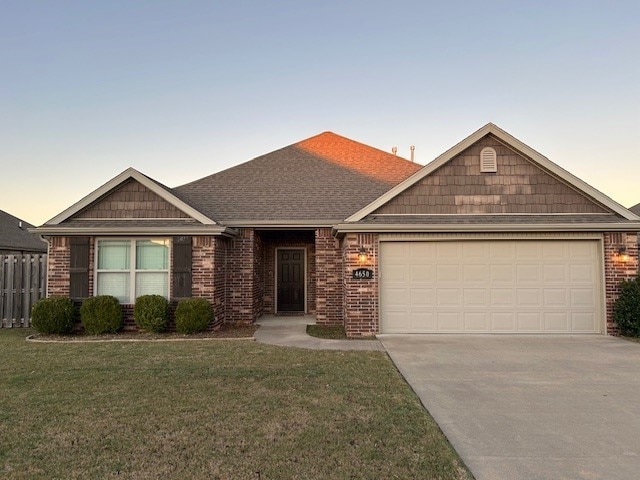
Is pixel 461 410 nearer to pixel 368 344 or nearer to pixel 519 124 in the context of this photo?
pixel 368 344

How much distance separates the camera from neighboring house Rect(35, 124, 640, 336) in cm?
951

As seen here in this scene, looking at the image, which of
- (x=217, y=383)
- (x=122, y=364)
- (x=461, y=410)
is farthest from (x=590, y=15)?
(x=122, y=364)

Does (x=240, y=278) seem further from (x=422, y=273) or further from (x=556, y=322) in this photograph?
(x=556, y=322)

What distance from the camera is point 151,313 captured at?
962 cm

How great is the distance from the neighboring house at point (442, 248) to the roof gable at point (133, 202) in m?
0.03

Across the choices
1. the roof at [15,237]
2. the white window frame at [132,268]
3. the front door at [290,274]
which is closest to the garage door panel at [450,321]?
the front door at [290,274]

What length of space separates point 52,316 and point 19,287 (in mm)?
2860

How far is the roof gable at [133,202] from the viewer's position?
10.5 meters

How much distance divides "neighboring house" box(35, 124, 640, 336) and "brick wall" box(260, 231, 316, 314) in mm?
2821

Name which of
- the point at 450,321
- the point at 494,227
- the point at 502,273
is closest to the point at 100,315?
the point at 450,321

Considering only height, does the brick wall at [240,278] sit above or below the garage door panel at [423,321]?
above

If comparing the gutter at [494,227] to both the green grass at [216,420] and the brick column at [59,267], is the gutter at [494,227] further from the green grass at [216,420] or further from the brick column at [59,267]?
the brick column at [59,267]

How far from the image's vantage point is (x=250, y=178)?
1384 centimetres

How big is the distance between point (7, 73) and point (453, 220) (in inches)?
606
